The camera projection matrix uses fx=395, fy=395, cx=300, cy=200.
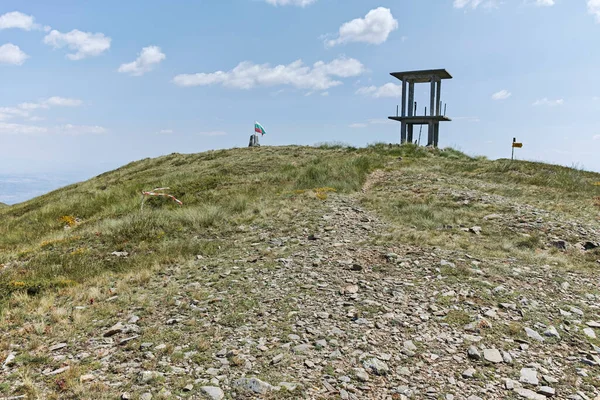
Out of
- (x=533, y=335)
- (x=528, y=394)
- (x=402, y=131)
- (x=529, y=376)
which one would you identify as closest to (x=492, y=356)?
(x=529, y=376)

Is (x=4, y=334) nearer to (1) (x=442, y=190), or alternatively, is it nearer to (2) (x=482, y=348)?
(2) (x=482, y=348)

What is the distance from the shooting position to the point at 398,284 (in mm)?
7820

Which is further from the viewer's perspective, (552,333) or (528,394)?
(552,333)

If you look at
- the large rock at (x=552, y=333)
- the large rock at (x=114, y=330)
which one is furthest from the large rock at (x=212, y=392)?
the large rock at (x=552, y=333)

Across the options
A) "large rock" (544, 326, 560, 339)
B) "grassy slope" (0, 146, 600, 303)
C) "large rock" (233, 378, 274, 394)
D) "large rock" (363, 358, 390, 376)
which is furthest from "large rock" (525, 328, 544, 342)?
"large rock" (233, 378, 274, 394)

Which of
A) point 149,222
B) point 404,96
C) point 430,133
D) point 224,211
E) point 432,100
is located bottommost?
point 149,222

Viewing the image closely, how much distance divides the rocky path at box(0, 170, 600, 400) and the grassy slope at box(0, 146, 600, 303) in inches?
75.0

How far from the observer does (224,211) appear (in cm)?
1479

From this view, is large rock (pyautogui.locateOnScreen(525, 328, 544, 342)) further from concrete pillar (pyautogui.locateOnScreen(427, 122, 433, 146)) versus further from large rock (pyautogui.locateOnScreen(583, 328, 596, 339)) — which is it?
concrete pillar (pyautogui.locateOnScreen(427, 122, 433, 146))

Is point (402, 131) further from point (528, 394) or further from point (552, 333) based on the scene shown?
point (528, 394)

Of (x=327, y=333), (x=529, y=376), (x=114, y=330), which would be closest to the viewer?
(x=529, y=376)

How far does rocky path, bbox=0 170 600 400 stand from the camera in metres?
4.98

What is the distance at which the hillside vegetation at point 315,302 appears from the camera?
512cm

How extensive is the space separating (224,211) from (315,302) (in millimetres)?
8401
